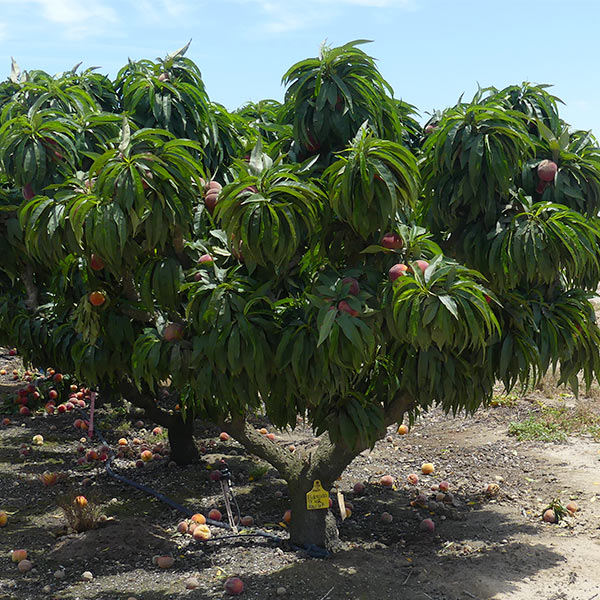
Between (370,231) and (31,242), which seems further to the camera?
(31,242)

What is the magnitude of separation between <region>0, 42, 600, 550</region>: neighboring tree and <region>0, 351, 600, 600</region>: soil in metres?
0.93

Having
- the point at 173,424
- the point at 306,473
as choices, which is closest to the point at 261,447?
the point at 306,473

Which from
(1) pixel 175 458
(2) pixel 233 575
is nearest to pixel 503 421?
(1) pixel 175 458

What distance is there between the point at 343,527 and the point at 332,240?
2636mm

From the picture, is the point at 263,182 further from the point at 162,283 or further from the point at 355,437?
the point at 355,437

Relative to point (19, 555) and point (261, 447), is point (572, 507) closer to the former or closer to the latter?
point (261, 447)

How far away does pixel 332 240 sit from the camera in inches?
139

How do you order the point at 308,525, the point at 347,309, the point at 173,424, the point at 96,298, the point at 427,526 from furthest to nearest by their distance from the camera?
1. the point at 173,424
2. the point at 427,526
3. the point at 308,525
4. the point at 96,298
5. the point at 347,309

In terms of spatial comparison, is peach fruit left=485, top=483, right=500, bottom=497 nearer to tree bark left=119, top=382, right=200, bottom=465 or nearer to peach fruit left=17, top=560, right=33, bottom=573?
tree bark left=119, top=382, right=200, bottom=465

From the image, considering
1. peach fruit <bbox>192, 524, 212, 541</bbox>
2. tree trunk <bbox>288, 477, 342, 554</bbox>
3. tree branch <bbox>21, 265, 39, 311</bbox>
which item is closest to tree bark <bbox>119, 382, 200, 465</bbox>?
tree branch <bbox>21, 265, 39, 311</bbox>

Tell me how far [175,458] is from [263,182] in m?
4.26

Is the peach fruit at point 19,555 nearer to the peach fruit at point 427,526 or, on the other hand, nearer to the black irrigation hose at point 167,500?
the black irrigation hose at point 167,500

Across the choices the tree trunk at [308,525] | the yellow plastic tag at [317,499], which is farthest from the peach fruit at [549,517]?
the yellow plastic tag at [317,499]

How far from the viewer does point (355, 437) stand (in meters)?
3.92
